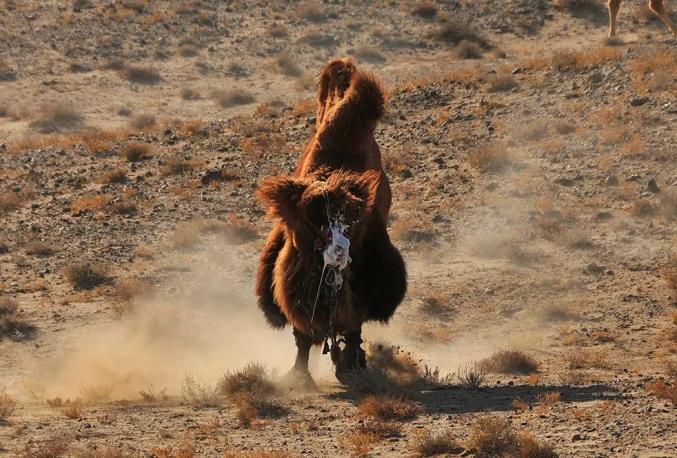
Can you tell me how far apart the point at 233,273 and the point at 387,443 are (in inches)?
345

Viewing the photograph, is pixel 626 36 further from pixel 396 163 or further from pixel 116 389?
pixel 116 389

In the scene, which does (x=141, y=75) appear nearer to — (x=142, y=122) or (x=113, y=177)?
(x=142, y=122)

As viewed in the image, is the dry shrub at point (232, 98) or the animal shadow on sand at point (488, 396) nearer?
the animal shadow on sand at point (488, 396)

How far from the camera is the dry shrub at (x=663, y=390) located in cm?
972

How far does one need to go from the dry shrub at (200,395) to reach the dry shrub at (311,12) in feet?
95.2

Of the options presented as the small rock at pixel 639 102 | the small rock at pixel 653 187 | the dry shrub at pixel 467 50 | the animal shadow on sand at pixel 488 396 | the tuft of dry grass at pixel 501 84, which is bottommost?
the animal shadow on sand at pixel 488 396

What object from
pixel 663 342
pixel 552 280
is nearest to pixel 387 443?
pixel 663 342

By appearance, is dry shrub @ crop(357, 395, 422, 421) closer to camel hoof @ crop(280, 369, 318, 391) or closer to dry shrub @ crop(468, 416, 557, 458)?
dry shrub @ crop(468, 416, 557, 458)

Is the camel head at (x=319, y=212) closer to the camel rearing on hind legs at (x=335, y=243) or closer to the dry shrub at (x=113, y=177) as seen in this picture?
the camel rearing on hind legs at (x=335, y=243)


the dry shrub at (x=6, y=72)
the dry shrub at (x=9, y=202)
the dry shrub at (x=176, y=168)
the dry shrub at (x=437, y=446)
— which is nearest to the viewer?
the dry shrub at (x=437, y=446)

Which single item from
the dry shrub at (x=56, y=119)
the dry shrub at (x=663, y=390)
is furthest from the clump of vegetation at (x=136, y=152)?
the dry shrub at (x=663, y=390)

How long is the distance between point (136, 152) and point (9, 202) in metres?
3.16

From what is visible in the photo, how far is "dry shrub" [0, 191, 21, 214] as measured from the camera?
21125mm

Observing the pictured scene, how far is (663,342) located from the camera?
13.5m
